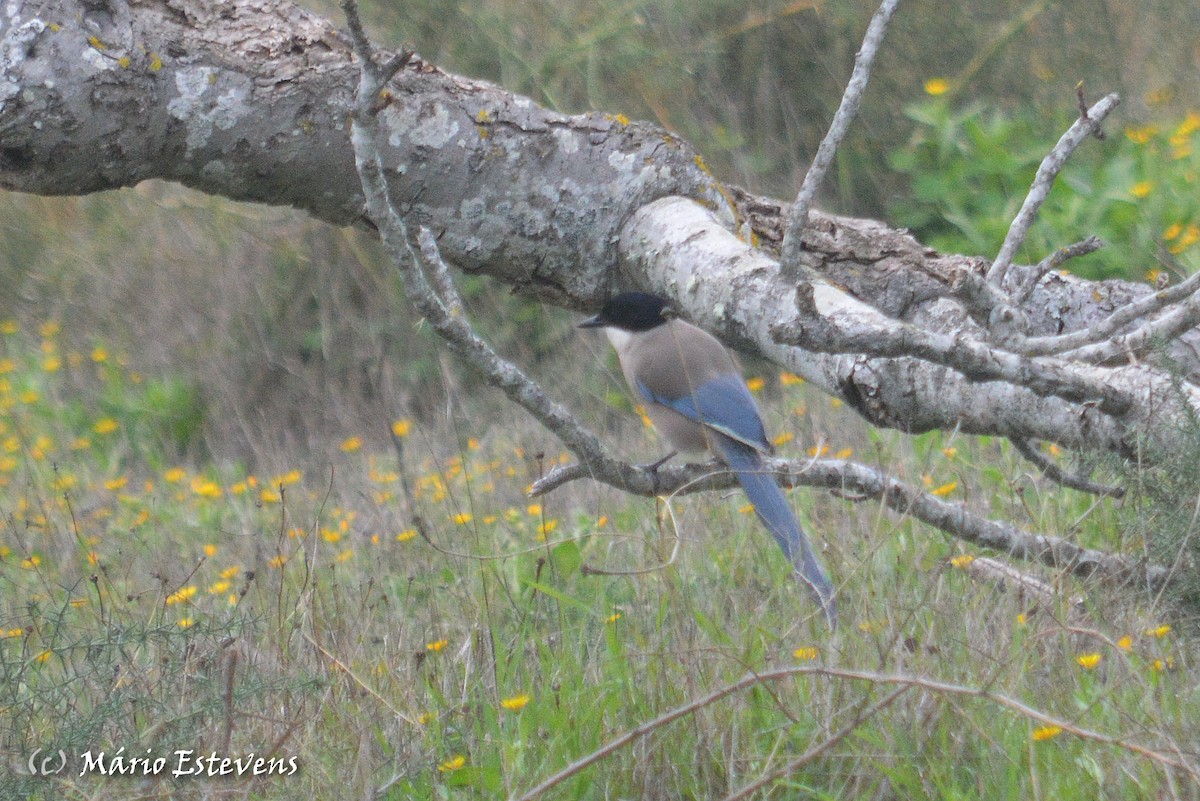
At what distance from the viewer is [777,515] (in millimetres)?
3395

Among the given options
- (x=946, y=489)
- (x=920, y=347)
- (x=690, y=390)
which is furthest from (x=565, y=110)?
(x=920, y=347)

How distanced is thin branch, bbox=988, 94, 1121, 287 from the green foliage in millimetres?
2629

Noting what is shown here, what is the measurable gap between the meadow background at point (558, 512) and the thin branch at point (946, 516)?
0.09 metres

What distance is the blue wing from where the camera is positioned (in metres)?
3.85

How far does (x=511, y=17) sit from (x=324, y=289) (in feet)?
6.01

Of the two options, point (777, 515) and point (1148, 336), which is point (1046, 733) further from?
point (777, 515)

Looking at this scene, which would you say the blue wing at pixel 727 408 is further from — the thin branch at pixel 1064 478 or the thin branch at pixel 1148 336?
the thin branch at pixel 1148 336

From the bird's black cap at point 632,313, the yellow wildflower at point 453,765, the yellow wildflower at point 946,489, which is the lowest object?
the yellow wildflower at point 946,489

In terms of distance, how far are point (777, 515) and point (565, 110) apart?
13.1 ft

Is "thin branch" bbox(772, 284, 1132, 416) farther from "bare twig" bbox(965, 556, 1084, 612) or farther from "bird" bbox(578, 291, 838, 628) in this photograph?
"bird" bbox(578, 291, 838, 628)

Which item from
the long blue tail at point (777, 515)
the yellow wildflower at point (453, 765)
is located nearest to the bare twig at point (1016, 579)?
the long blue tail at point (777, 515)

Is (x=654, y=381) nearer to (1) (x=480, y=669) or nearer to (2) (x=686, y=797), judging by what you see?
(1) (x=480, y=669)

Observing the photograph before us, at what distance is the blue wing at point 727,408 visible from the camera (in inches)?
152

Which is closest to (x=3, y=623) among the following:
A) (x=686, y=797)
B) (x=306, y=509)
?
(x=306, y=509)
